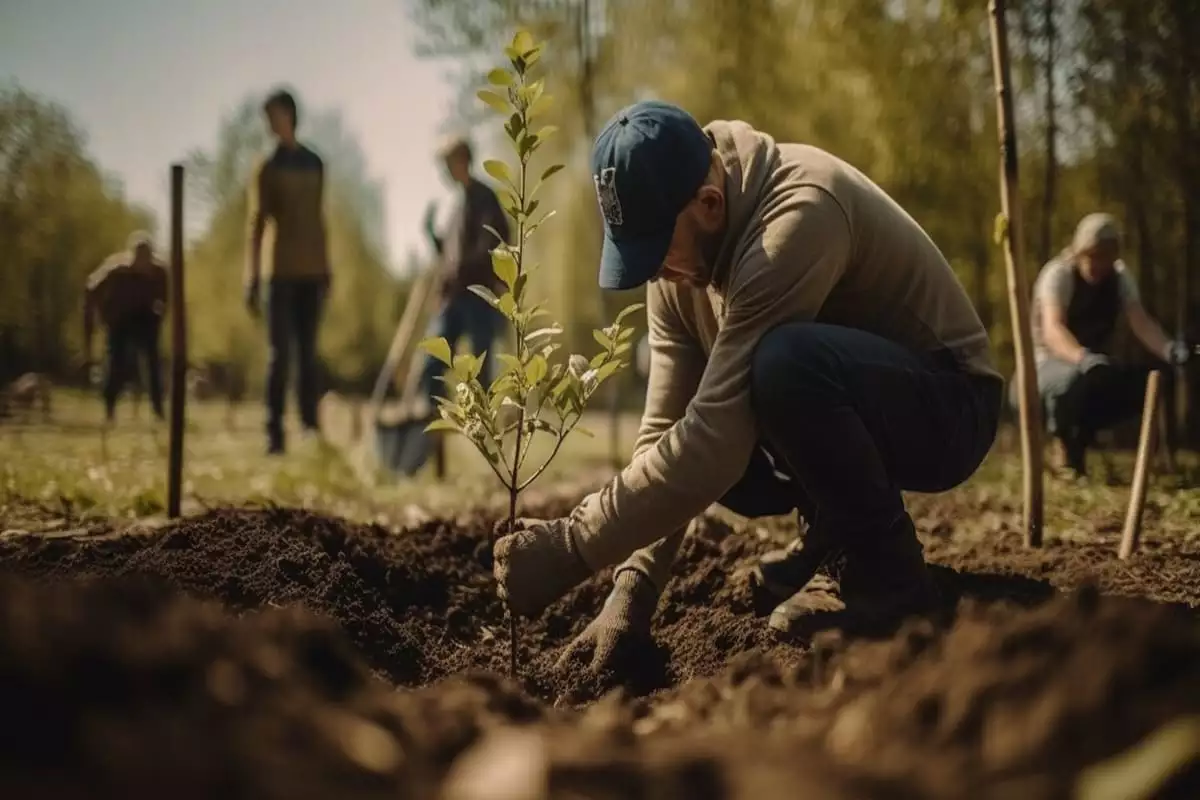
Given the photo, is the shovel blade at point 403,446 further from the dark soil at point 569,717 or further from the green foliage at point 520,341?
the dark soil at point 569,717

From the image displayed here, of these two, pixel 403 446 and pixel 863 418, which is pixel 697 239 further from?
pixel 403 446

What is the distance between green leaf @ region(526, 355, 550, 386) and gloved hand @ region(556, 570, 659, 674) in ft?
2.20

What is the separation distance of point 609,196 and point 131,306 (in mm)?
7763

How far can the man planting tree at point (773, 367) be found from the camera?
2.10m

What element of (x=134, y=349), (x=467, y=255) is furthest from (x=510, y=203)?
(x=134, y=349)

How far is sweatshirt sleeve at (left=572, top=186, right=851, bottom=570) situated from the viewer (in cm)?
206

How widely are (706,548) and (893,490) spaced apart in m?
A: 1.00

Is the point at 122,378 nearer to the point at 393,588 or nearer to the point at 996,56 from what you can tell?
the point at 393,588

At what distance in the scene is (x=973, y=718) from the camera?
114 centimetres

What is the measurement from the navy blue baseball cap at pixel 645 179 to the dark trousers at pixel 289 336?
510 cm

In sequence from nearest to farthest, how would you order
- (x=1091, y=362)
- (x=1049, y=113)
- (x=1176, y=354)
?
1. (x=1176, y=354)
2. (x=1091, y=362)
3. (x=1049, y=113)

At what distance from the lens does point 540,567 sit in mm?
2096

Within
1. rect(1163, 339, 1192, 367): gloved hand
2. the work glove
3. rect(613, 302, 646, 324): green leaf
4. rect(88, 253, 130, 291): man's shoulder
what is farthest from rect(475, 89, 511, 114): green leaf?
rect(88, 253, 130, 291): man's shoulder

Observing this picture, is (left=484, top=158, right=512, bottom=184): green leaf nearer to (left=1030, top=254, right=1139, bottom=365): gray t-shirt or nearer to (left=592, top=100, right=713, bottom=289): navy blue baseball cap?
(left=592, top=100, right=713, bottom=289): navy blue baseball cap
